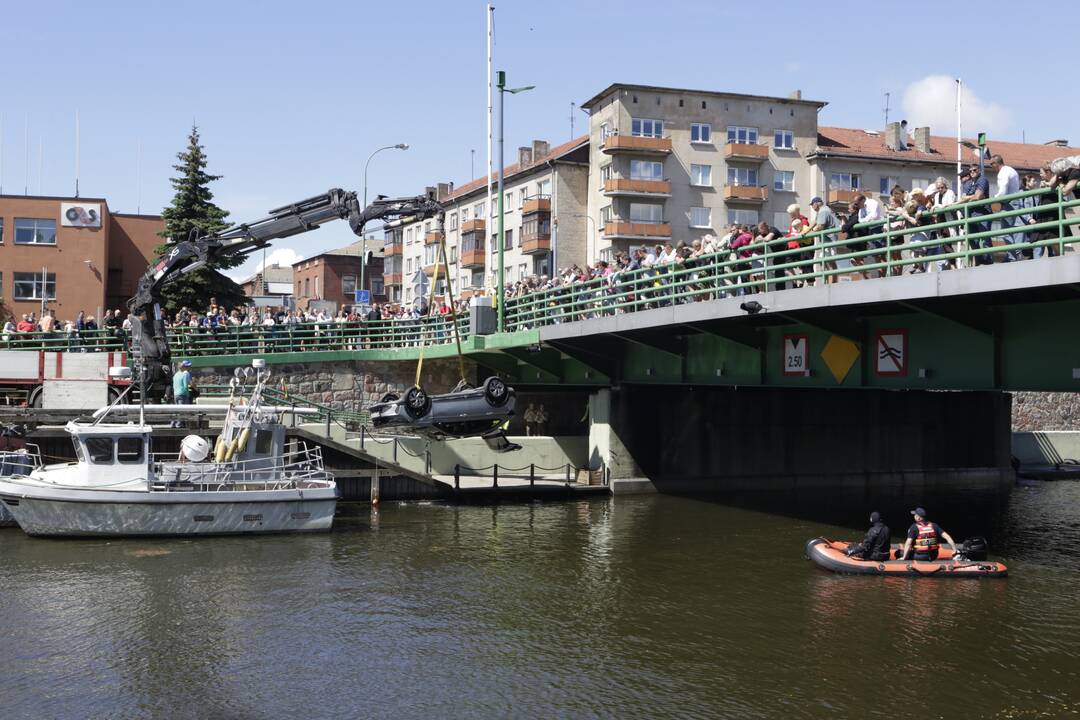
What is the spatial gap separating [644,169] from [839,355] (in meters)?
49.3

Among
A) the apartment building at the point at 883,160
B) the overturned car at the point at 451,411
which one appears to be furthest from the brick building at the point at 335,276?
the overturned car at the point at 451,411

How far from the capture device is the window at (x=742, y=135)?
74875 millimetres

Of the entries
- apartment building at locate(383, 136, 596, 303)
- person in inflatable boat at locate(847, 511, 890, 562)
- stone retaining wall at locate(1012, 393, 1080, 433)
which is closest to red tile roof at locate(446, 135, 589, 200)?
apartment building at locate(383, 136, 596, 303)

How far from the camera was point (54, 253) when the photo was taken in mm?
63094

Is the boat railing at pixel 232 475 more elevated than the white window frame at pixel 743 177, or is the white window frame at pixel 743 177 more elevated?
the white window frame at pixel 743 177

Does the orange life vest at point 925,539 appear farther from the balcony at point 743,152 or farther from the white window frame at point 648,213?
the balcony at point 743,152

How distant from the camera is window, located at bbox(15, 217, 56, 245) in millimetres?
63094

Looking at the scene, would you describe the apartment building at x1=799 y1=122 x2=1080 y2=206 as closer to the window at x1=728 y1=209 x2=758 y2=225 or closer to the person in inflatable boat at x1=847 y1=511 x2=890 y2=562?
the window at x1=728 y1=209 x2=758 y2=225

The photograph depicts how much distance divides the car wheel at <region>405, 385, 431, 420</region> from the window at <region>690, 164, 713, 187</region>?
4839cm

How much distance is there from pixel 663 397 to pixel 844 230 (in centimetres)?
1846

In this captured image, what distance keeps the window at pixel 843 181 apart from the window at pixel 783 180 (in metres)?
2.67

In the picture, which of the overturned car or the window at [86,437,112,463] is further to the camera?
the overturned car

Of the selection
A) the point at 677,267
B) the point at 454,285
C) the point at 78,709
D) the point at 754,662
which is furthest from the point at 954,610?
the point at 454,285

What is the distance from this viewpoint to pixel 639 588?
22.5m
